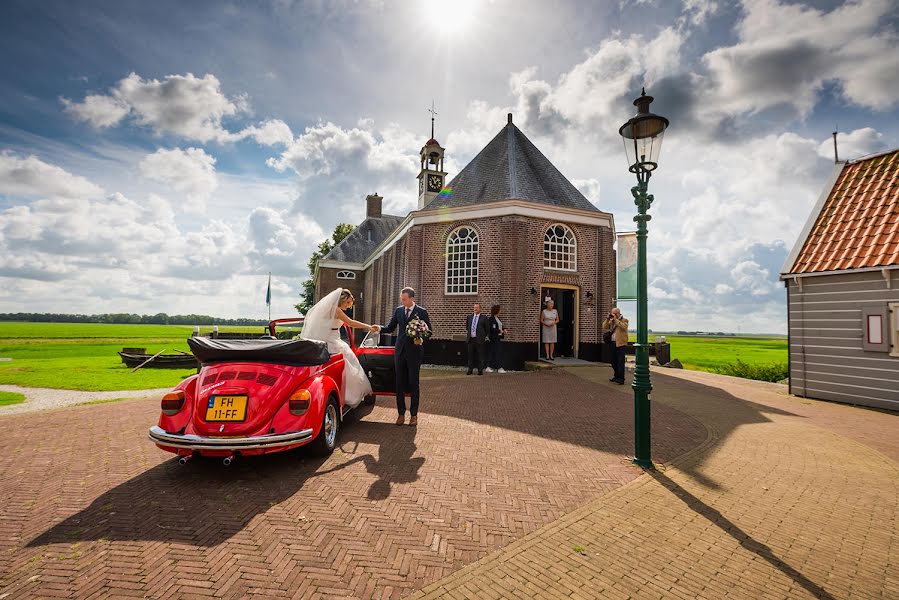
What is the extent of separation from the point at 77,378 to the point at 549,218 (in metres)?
17.6

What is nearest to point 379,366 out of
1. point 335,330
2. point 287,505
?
point 335,330

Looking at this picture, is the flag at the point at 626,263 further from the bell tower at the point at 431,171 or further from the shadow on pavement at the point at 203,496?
the bell tower at the point at 431,171

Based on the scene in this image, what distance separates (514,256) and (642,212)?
953 centimetres

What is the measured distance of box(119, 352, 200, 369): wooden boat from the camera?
17562mm

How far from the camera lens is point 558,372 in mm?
13031

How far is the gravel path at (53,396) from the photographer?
8.41 metres

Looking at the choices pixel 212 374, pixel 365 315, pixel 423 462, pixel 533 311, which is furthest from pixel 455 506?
pixel 365 315

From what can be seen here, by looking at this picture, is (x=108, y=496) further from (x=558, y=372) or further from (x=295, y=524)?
(x=558, y=372)

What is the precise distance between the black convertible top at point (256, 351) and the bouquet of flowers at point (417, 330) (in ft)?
5.76

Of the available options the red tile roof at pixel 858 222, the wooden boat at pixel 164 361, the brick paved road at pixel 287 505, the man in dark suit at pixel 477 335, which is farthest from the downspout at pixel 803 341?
the wooden boat at pixel 164 361

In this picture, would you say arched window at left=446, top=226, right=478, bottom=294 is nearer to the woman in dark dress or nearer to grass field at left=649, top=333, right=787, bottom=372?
the woman in dark dress

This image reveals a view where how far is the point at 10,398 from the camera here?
31.1 ft

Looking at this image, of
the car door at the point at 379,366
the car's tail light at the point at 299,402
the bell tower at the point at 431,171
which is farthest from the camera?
the bell tower at the point at 431,171

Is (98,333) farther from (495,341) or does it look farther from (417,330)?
(417,330)
